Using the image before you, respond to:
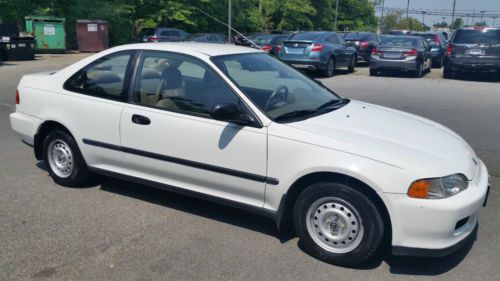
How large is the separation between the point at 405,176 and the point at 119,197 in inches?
114

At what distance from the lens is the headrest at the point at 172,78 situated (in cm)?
431

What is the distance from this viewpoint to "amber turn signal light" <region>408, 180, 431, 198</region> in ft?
10.6

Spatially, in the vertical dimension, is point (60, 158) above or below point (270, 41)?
below

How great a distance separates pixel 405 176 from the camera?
3.24 m

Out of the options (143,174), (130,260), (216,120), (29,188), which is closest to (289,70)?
(216,120)

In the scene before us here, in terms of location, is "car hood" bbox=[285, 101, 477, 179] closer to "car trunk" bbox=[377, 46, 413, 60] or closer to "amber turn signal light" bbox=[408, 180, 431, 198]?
"amber turn signal light" bbox=[408, 180, 431, 198]

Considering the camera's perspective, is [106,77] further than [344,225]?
Yes

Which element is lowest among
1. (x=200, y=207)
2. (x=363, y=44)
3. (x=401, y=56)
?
(x=200, y=207)

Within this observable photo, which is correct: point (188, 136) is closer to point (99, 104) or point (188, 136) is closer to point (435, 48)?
point (99, 104)

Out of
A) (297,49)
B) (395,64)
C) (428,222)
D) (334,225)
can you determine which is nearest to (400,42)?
(395,64)

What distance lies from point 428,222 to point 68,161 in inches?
141

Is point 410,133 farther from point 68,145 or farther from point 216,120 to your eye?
point 68,145

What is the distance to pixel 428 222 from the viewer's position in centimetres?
322

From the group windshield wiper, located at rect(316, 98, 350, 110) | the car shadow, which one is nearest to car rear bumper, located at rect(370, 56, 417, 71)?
windshield wiper, located at rect(316, 98, 350, 110)
